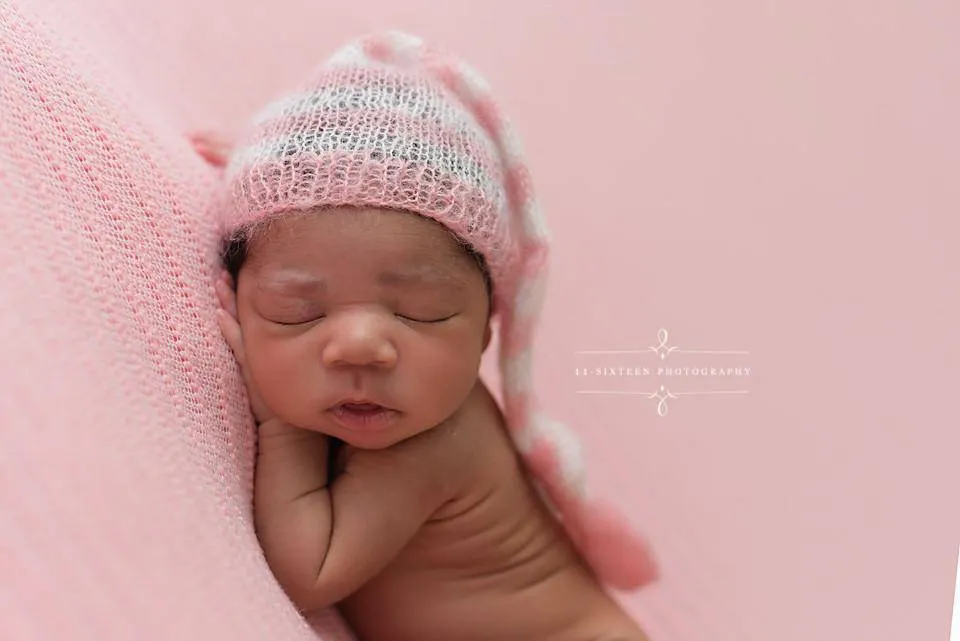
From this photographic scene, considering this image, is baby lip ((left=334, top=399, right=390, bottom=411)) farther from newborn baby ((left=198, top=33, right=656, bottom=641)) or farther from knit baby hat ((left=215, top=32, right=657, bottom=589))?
knit baby hat ((left=215, top=32, right=657, bottom=589))

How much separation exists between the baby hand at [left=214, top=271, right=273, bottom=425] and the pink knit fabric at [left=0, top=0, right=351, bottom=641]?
0.4 inches

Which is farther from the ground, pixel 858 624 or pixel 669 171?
pixel 669 171

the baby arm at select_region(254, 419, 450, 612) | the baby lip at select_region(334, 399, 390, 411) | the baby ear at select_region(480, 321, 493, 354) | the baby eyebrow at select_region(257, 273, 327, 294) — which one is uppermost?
the baby eyebrow at select_region(257, 273, 327, 294)

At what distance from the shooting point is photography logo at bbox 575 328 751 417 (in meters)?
1.01

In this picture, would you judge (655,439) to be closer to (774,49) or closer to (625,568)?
(625,568)

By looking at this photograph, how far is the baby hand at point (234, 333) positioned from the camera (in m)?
0.72

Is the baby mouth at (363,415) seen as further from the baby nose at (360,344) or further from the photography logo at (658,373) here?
the photography logo at (658,373)

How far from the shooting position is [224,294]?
725 millimetres

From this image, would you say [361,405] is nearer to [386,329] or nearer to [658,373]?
[386,329]

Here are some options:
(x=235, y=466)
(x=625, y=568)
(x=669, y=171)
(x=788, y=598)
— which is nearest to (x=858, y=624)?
(x=788, y=598)

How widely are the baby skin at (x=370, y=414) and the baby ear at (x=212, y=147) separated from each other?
0.18 m

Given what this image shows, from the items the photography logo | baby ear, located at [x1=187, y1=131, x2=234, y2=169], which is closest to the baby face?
baby ear, located at [x1=187, y1=131, x2=234, y2=169]

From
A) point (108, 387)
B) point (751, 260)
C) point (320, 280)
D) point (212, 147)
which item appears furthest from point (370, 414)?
point (751, 260)

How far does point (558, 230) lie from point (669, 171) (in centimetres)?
15
